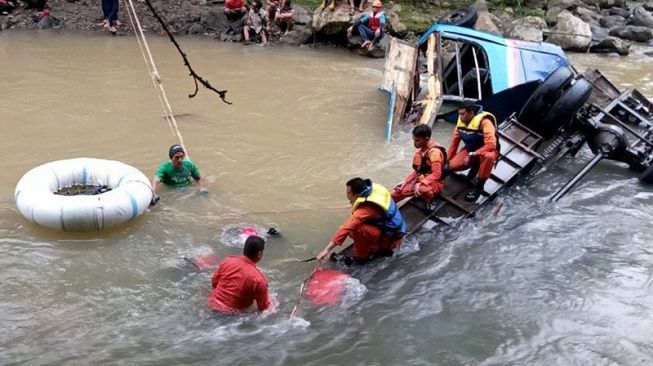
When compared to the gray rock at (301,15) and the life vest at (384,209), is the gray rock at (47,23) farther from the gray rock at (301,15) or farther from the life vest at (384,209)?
the life vest at (384,209)

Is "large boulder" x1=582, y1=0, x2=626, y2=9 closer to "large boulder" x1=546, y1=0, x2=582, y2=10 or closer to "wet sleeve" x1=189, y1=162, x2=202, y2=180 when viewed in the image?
"large boulder" x1=546, y1=0, x2=582, y2=10

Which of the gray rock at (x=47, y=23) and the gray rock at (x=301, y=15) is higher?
the gray rock at (x=301, y=15)

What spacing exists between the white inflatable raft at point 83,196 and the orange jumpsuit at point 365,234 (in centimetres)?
228

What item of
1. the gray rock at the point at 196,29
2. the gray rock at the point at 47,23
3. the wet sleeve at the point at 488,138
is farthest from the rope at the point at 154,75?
the gray rock at the point at 47,23

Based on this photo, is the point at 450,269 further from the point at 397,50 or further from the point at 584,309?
the point at 397,50

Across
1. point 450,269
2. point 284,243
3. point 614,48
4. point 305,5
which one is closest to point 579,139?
point 450,269

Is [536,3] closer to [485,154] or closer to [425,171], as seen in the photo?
[485,154]

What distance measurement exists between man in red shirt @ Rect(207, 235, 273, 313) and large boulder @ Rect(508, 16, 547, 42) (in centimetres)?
1134

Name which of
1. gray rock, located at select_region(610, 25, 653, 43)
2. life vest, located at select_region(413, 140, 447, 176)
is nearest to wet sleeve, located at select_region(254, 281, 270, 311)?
life vest, located at select_region(413, 140, 447, 176)

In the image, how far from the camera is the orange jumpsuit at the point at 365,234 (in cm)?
582

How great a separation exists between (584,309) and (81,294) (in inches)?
180

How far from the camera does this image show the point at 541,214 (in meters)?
7.63

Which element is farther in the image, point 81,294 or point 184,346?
point 81,294

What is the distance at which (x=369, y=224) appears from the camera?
19.6 feet
